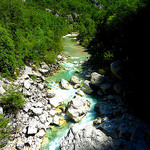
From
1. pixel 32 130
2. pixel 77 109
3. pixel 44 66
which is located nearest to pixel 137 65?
pixel 77 109

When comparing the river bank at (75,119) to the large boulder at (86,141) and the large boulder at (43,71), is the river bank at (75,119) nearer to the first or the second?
the large boulder at (86,141)

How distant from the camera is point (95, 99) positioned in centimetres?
1298

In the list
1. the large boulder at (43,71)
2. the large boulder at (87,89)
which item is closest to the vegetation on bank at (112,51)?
the large boulder at (43,71)

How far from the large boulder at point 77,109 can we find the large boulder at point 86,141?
1.76 metres

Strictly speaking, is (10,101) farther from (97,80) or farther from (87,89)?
(97,80)

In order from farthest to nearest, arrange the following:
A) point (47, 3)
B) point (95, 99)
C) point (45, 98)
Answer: point (47, 3) → point (95, 99) → point (45, 98)

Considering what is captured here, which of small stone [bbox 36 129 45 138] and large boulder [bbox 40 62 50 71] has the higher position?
large boulder [bbox 40 62 50 71]

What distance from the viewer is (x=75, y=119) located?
32.6 ft

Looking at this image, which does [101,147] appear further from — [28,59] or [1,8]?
[1,8]

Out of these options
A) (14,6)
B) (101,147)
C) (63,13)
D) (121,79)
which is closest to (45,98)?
(101,147)

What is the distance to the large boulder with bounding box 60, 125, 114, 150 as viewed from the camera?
721cm

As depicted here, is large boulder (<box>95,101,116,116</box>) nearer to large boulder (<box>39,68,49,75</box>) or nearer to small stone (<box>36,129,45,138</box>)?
small stone (<box>36,129,45,138</box>)

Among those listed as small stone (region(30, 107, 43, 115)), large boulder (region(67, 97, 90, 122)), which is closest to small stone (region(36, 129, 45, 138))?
small stone (region(30, 107, 43, 115))

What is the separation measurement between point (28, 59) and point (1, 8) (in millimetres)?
7892
